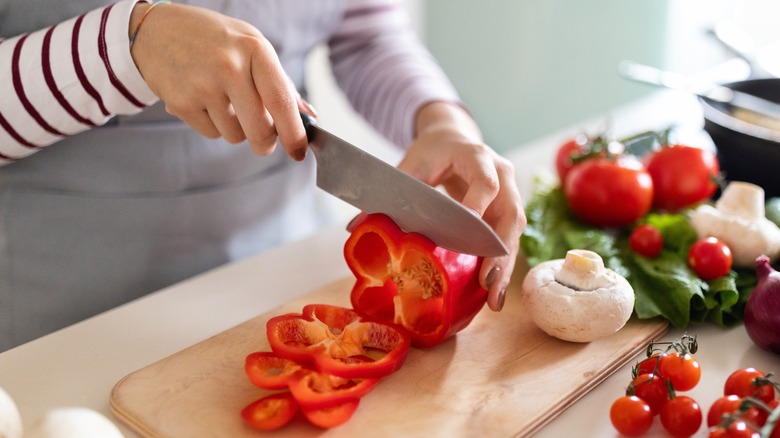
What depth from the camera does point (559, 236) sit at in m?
1.34

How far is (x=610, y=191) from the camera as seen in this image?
132 centimetres

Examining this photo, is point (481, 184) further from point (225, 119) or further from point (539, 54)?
point (539, 54)

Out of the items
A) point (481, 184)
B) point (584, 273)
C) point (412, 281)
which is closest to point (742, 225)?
point (584, 273)

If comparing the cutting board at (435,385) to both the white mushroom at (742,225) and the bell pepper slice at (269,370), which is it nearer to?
the bell pepper slice at (269,370)

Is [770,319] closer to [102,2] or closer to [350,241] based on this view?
[350,241]

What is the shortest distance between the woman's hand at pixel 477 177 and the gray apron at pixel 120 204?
355 millimetres

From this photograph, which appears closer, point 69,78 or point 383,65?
point 69,78

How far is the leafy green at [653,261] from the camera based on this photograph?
1.11m

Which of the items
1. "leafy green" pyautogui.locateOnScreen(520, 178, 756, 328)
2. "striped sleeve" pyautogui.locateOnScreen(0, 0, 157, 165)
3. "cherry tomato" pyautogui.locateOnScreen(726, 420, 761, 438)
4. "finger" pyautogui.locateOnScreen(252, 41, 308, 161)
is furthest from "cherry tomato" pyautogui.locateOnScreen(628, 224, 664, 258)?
"striped sleeve" pyautogui.locateOnScreen(0, 0, 157, 165)

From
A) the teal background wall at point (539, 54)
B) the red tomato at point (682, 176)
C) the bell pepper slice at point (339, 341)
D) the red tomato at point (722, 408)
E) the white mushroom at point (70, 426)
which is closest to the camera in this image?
the white mushroom at point (70, 426)

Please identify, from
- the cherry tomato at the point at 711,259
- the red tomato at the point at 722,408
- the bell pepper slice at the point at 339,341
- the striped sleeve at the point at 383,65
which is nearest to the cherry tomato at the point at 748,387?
the red tomato at the point at 722,408

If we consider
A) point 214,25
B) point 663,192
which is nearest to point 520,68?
point 663,192

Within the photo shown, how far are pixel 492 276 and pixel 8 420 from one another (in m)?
0.60

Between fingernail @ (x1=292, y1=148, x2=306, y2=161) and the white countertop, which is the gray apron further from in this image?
fingernail @ (x1=292, y1=148, x2=306, y2=161)
